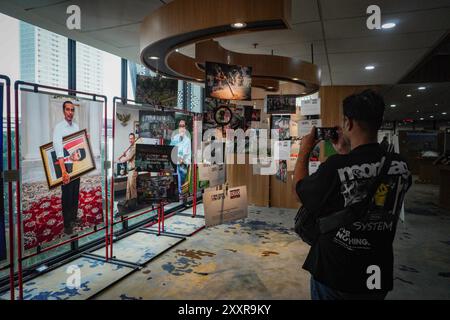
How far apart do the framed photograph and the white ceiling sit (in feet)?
4.18

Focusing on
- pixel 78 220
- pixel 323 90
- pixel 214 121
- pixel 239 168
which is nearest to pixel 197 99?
pixel 239 168

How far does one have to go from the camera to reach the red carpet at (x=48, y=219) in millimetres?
2656

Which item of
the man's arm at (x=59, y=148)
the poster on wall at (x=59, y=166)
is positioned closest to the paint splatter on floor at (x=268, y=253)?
the poster on wall at (x=59, y=166)

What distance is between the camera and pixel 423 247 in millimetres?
4270

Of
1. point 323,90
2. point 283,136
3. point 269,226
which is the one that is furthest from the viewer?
point 323,90

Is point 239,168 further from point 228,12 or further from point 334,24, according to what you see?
point 228,12

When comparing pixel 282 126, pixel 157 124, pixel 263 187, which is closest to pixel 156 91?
pixel 157 124

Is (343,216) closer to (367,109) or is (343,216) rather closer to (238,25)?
(367,109)

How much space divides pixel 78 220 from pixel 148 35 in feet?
6.44

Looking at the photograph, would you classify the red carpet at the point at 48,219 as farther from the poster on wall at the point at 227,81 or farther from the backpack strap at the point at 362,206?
the backpack strap at the point at 362,206

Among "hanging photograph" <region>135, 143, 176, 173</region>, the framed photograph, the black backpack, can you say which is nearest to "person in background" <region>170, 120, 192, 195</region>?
"hanging photograph" <region>135, 143, 176, 173</region>

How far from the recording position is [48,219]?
9.21 ft

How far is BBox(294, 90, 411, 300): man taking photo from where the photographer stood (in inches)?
50.5

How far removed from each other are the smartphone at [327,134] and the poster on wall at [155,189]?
9.01 feet
